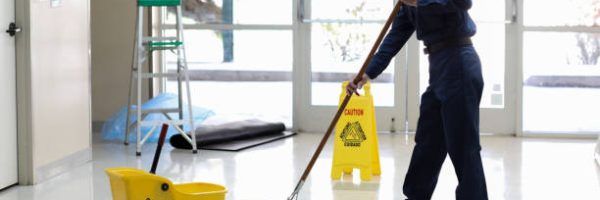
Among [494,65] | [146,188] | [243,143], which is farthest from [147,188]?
[494,65]

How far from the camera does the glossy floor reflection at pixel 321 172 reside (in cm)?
492

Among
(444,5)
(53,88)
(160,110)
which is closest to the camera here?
(444,5)

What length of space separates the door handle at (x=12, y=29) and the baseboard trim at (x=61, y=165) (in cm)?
81

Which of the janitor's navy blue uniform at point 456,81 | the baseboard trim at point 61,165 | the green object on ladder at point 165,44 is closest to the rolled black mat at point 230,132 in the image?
the green object on ladder at point 165,44

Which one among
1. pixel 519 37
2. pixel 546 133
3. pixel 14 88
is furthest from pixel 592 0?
pixel 14 88

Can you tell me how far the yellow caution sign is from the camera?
534cm

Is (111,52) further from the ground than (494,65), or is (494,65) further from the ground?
(111,52)

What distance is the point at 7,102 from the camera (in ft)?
16.6

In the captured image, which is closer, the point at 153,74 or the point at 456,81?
the point at 456,81

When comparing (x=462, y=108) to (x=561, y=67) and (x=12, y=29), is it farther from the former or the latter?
(x=561, y=67)

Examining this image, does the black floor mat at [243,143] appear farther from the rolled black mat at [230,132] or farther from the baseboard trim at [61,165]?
the baseboard trim at [61,165]

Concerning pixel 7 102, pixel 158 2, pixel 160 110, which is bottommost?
pixel 160 110

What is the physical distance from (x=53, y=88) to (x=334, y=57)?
3038mm

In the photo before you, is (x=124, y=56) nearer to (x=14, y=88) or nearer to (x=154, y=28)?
(x=154, y=28)
